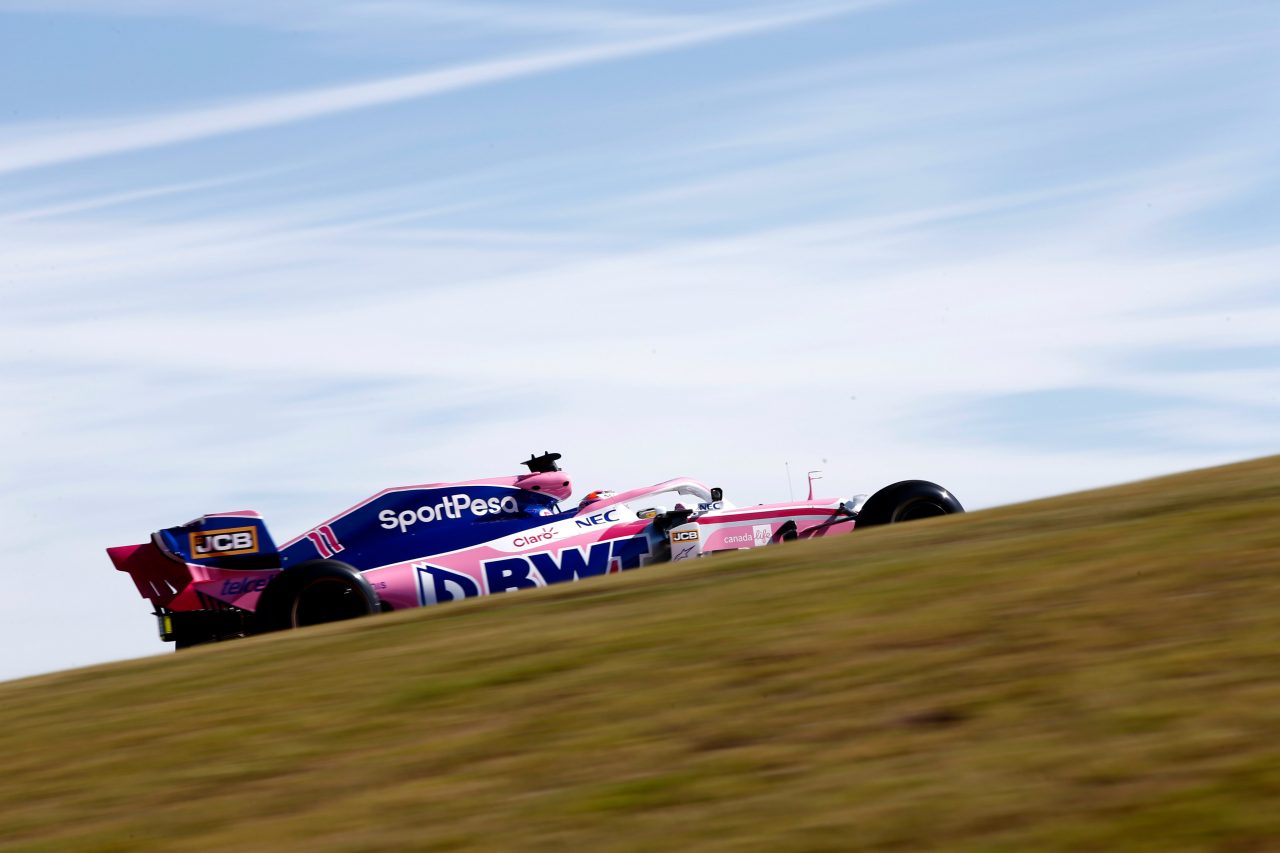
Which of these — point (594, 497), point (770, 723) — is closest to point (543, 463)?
point (594, 497)

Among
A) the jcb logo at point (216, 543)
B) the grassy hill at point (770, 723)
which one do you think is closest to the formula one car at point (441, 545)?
the jcb logo at point (216, 543)

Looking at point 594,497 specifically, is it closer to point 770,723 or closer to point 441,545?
point 441,545

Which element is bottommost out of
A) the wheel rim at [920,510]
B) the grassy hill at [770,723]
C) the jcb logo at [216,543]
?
the grassy hill at [770,723]

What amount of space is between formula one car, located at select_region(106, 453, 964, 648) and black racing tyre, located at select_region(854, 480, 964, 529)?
2.53 ft

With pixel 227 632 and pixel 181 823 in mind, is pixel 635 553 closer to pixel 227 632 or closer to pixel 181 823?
pixel 227 632

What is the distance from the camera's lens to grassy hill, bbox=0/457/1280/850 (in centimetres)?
421

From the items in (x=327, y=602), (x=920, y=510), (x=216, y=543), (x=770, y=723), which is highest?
(x=216, y=543)

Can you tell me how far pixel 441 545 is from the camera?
14344 millimetres

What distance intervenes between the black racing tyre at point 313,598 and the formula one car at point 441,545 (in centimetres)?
87

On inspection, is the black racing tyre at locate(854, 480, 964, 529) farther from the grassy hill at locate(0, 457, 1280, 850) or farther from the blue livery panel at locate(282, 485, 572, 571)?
the grassy hill at locate(0, 457, 1280, 850)

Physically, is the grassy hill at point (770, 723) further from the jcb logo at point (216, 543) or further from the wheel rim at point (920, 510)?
the jcb logo at point (216, 543)

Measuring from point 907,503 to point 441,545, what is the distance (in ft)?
14.8

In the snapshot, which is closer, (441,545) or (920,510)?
(920,510)

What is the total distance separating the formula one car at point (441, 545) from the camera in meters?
14.1
